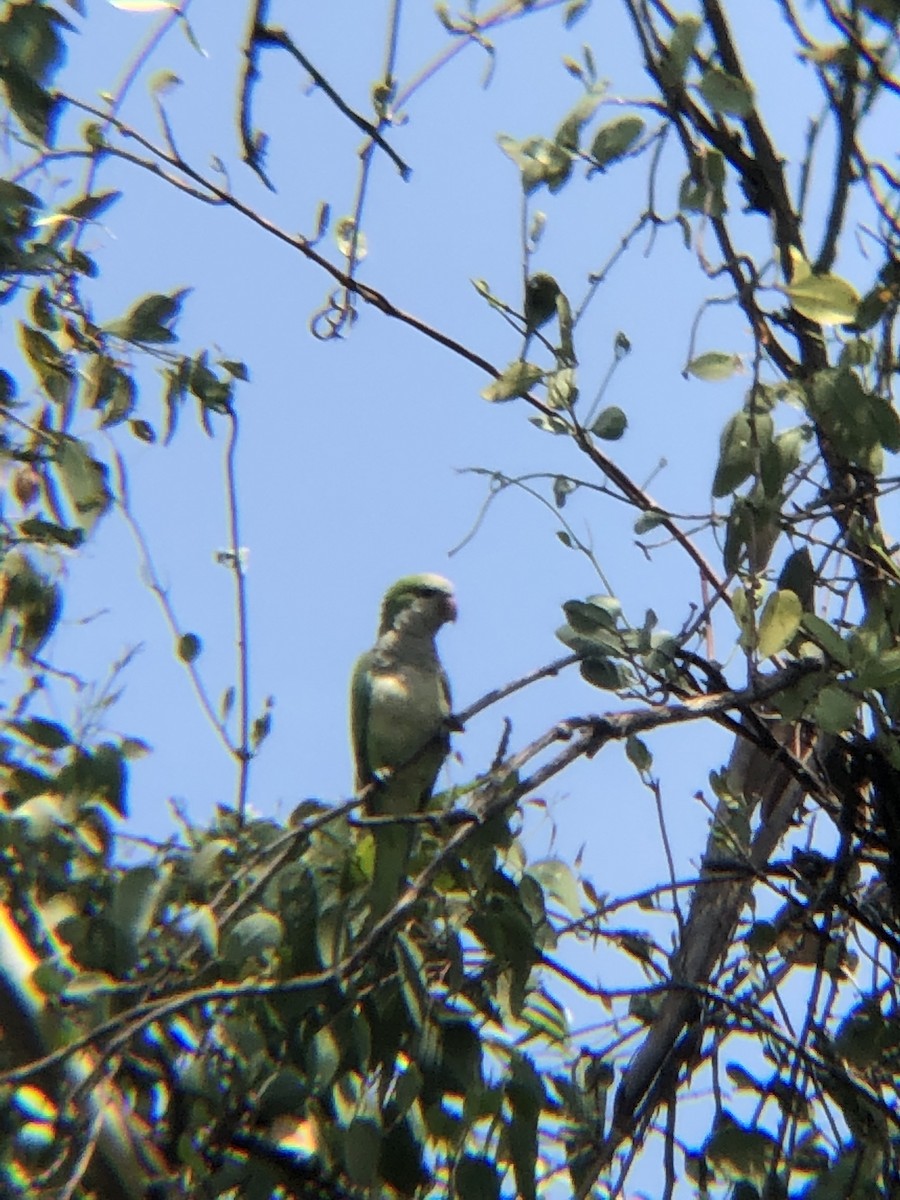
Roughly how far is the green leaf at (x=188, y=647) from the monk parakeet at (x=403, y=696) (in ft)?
5.85

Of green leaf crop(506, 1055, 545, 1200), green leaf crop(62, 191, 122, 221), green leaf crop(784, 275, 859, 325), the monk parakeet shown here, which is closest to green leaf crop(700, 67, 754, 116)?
green leaf crop(784, 275, 859, 325)

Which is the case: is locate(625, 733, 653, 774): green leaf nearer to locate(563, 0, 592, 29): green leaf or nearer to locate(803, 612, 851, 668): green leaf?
locate(803, 612, 851, 668): green leaf

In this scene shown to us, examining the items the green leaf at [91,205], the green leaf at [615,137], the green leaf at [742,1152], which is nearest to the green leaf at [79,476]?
the green leaf at [91,205]

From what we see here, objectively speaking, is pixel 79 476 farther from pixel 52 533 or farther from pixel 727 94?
pixel 727 94

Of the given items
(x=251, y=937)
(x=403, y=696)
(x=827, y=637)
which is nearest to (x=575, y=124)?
(x=827, y=637)

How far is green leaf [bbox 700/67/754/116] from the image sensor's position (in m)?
2.21

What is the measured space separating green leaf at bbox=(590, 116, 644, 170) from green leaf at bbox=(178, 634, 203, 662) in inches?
49.0

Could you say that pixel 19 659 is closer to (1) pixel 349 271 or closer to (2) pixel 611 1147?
(1) pixel 349 271

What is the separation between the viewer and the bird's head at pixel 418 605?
573cm

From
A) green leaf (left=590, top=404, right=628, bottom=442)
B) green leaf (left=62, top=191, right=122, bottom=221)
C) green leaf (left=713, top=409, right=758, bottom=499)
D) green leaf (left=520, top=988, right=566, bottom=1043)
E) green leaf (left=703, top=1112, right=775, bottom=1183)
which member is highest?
green leaf (left=62, top=191, right=122, bottom=221)

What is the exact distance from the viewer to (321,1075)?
80.0 inches

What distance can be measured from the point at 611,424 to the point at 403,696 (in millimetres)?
2665

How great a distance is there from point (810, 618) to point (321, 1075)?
3.43ft

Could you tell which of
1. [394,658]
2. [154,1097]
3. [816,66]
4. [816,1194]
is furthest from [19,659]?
[394,658]
